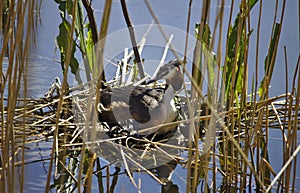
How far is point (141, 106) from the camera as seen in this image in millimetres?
1412

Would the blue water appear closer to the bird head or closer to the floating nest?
the floating nest

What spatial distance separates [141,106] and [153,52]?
0.49 m

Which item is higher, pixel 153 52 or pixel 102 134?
pixel 153 52

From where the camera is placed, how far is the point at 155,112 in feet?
4.62

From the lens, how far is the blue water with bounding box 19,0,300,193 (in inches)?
47.1

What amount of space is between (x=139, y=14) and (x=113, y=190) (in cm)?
125

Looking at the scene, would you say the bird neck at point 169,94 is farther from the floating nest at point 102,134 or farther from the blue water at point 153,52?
the blue water at point 153,52

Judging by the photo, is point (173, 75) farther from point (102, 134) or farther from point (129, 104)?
point (102, 134)

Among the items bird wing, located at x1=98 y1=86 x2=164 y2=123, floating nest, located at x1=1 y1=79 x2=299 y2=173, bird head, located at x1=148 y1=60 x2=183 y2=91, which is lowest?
floating nest, located at x1=1 y1=79 x2=299 y2=173

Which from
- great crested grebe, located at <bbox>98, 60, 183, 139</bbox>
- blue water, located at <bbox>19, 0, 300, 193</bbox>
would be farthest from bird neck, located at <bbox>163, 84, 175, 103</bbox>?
blue water, located at <bbox>19, 0, 300, 193</bbox>

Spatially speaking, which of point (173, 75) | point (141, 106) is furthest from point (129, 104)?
point (173, 75)

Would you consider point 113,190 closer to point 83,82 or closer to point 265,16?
point 83,82

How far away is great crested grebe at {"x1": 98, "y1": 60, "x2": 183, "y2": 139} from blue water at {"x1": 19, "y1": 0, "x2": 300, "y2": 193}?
0.61 feet

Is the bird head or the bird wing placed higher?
the bird head
